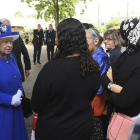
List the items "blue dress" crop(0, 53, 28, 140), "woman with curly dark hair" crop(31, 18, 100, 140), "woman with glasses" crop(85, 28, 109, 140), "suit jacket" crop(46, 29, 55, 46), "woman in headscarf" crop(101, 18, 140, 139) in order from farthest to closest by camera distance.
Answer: "suit jacket" crop(46, 29, 55, 46) < "woman with glasses" crop(85, 28, 109, 140) < "blue dress" crop(0, 53, 28, 140) < "woman in headscarf" crop(101, 18, 140, 139) < "woman with curly dark hair" crop(31, 18, 100, 140)

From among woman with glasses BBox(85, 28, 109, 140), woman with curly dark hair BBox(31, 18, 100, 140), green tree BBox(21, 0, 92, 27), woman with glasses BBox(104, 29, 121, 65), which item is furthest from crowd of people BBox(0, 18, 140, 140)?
green tree BBox(21, 0, 92, 27)

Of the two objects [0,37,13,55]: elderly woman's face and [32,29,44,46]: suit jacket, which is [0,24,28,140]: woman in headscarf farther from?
[32,29,44,46]: suit jacket

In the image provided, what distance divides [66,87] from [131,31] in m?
0.81

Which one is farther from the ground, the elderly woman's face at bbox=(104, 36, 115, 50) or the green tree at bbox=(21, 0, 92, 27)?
the green tree at bbox=(21, 0, 92, 27)

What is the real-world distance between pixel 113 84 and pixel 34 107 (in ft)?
2.59

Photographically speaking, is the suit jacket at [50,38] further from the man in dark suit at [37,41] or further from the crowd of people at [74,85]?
the crowd of people at [74,85]

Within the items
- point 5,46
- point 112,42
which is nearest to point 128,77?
point 5,46

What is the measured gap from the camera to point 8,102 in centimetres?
203

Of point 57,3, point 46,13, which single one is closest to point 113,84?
point 57,3

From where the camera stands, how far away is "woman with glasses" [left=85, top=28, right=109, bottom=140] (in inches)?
90.4

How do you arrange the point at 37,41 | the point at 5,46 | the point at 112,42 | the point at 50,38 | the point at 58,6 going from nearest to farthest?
1. the point at 5,46
2. the point at 112,42
3. the point at 37,41
4. the point at 50,38
5. the point at 58,6

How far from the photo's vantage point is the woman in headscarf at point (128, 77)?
1.64m

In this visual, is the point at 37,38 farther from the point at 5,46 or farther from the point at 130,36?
the point at 130,36

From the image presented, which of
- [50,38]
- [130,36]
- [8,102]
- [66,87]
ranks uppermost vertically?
[130,36]
